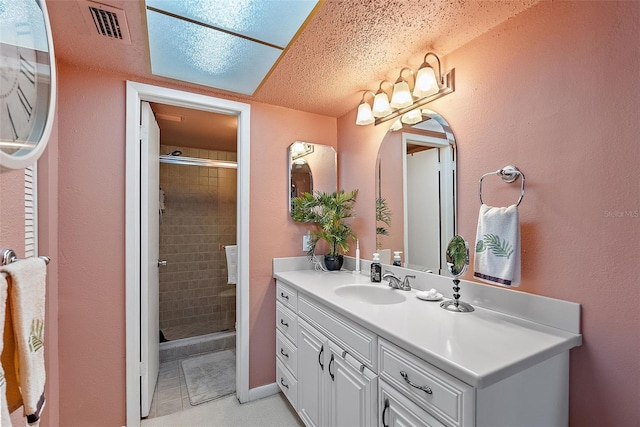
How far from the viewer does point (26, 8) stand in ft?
2.47

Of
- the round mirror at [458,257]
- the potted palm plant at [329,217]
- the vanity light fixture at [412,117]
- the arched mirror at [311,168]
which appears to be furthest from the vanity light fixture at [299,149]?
the round mirror at [458,257]

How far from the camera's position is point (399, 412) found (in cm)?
99

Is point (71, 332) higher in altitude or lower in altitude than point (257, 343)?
higher

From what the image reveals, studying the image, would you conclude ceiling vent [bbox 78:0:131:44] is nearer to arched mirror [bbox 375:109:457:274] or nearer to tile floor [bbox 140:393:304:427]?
arched mirror [bbox 375:109:457:274]

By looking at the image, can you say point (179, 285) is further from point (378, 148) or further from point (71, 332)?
point (378, 148)

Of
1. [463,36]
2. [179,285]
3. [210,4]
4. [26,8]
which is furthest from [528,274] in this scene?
[179,285]

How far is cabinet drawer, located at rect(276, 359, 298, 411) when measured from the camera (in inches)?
68.3

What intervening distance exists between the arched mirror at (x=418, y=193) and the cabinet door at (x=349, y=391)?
0.68 m

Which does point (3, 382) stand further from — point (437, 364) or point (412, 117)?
point (412, 117)

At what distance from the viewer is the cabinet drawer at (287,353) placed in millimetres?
1747

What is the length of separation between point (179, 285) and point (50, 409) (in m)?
1.72

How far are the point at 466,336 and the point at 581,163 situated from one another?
0.73 m

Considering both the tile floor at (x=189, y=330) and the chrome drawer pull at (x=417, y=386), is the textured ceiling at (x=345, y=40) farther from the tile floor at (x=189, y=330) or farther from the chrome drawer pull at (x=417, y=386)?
the tile floor at (x=189, y=330)

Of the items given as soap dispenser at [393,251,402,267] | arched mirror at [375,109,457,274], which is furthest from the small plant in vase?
soap dispenser at [393,251,402,267]
